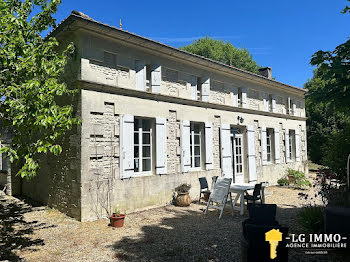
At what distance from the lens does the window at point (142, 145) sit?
278 inches

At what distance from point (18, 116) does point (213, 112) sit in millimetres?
6572

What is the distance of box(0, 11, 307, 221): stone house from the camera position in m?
6.14

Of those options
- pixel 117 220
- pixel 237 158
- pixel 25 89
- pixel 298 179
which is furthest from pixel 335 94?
pixel 298 179

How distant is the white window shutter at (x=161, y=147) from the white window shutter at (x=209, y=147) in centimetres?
181

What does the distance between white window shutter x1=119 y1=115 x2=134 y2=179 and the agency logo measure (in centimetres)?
442

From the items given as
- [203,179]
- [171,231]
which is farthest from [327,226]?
[203,179]

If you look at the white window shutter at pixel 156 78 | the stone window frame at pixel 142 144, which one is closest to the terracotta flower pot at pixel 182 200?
the stone window frame at pixel 142 144

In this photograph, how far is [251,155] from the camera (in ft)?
34.2

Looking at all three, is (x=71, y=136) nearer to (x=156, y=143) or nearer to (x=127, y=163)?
(x=127, y=163)

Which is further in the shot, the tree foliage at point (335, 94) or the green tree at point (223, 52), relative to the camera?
the green tree at point (223, 52)

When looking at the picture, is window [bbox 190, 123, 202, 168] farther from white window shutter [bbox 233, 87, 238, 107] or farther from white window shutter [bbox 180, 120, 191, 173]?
white window shutter [bbox 233, 87, 238, 107]

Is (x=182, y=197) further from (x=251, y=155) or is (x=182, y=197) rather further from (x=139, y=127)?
(x=251, y=155)

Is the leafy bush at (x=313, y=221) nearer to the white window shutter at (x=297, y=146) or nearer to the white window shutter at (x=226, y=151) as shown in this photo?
the white window shutter at (x=226, y=151)

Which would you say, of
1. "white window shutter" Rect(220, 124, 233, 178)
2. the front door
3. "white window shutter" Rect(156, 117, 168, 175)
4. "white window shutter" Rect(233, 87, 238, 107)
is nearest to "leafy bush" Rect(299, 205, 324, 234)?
"white window shutter" Rect(156, 117, 168, 175)
